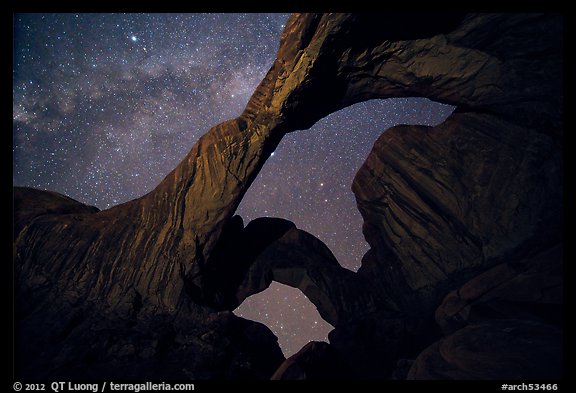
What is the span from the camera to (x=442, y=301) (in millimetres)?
9336

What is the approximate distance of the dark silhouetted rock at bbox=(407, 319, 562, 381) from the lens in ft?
16.8

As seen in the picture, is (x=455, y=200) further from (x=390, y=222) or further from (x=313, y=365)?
(x=313, y=365)

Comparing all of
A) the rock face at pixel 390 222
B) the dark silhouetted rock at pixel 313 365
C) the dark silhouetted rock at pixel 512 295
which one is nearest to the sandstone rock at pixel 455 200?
the rock face at pixel 390 222

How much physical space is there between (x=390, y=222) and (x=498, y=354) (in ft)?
18.4

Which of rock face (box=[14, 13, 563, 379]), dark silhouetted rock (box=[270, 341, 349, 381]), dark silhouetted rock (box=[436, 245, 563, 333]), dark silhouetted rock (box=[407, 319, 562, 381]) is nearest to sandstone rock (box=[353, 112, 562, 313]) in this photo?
rock face (box=[14, 13, 563, 379])

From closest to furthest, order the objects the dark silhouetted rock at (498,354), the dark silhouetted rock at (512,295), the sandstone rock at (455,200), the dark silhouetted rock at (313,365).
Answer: the dark silhouetted rock at (498,354), the dark silhouetted rock at (313,365), the dark silhouetted rock at (512,295), the sandstone rock at (455,200)

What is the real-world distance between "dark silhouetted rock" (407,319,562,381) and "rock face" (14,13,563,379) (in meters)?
0.12

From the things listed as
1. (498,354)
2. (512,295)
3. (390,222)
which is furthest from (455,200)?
(498,354)

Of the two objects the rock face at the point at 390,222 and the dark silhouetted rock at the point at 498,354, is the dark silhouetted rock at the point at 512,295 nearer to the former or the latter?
the rock face at the point at 390,222

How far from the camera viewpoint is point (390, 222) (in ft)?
35.4

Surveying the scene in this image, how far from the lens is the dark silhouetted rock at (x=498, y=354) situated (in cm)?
512

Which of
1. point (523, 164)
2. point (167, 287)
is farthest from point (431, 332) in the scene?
point (167, 287)

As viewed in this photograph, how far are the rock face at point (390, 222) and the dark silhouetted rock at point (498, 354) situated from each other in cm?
12

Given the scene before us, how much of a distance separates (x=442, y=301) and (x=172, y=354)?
8718 mm
